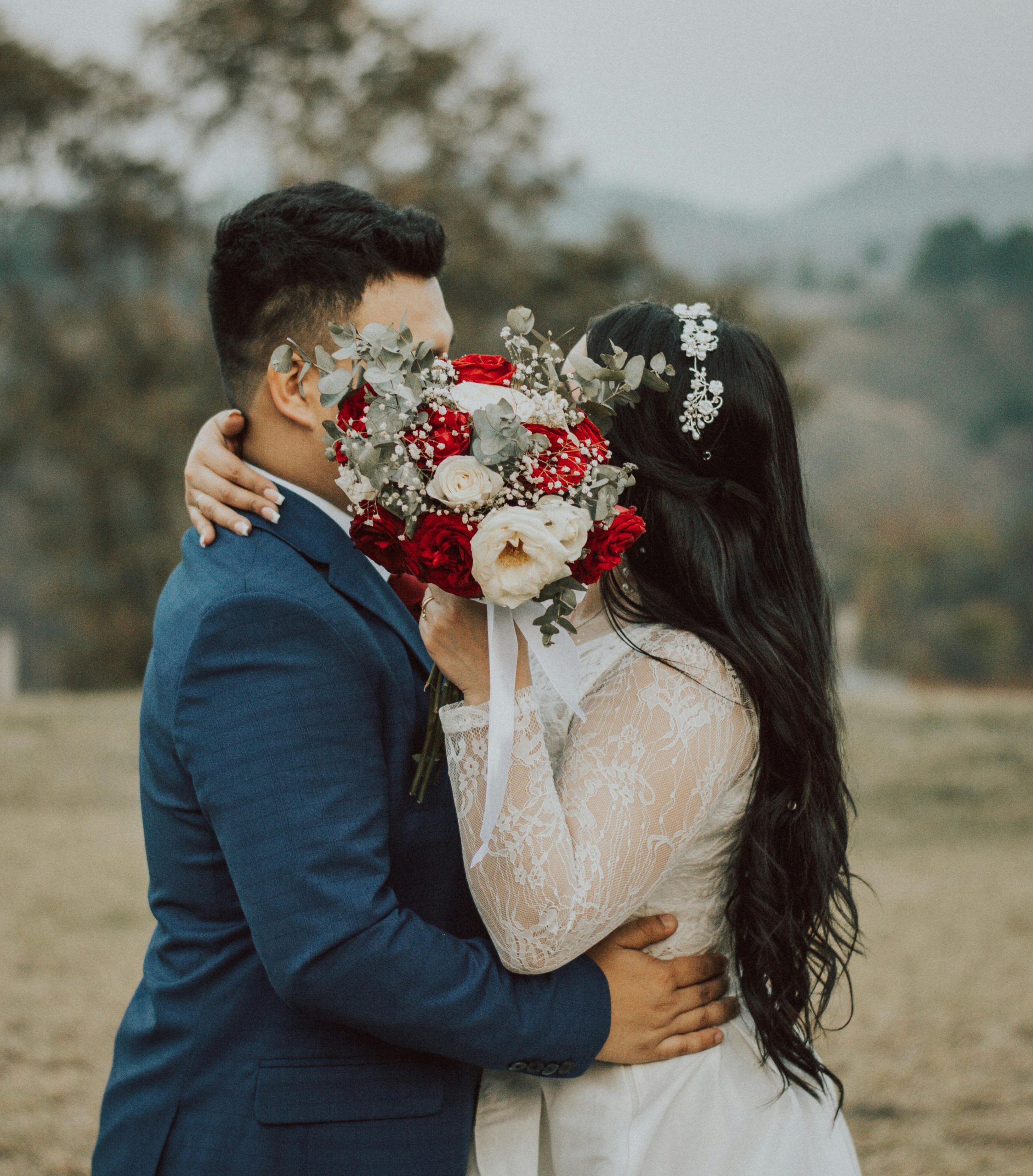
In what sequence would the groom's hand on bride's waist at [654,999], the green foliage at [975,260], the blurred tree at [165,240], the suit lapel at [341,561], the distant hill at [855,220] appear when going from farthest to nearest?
the distant hill at [855,220], the green foliage at [975,260], the blurred tree at [165,240], the groom's hand on bride's waist at [654,999], the suit lapel at [341,561]

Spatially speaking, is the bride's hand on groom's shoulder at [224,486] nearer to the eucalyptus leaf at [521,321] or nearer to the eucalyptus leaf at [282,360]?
the eucalyptus leaf at [282,360]

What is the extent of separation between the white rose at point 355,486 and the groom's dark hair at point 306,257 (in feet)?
1.91

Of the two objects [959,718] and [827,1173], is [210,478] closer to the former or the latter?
→ [827,1173]

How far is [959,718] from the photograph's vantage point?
1303cm

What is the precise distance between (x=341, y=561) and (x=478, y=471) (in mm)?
517

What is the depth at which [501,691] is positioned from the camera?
1.91 metres

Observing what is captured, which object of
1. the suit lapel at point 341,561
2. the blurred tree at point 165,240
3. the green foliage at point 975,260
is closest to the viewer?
the suit lapel at point 341,561

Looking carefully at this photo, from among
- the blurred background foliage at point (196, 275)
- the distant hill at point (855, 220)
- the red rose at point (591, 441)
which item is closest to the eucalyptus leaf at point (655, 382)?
the red rose at point (591, 441)

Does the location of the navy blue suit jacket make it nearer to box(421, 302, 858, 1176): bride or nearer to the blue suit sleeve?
the blue suit sleeve

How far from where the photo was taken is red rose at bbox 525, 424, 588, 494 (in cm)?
177

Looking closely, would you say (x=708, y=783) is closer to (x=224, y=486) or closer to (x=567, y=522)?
(x=567, y=522)

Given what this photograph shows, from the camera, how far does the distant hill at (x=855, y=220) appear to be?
110 ft

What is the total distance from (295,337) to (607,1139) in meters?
1.71

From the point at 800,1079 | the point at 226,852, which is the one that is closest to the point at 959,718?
the point at 800,1079
